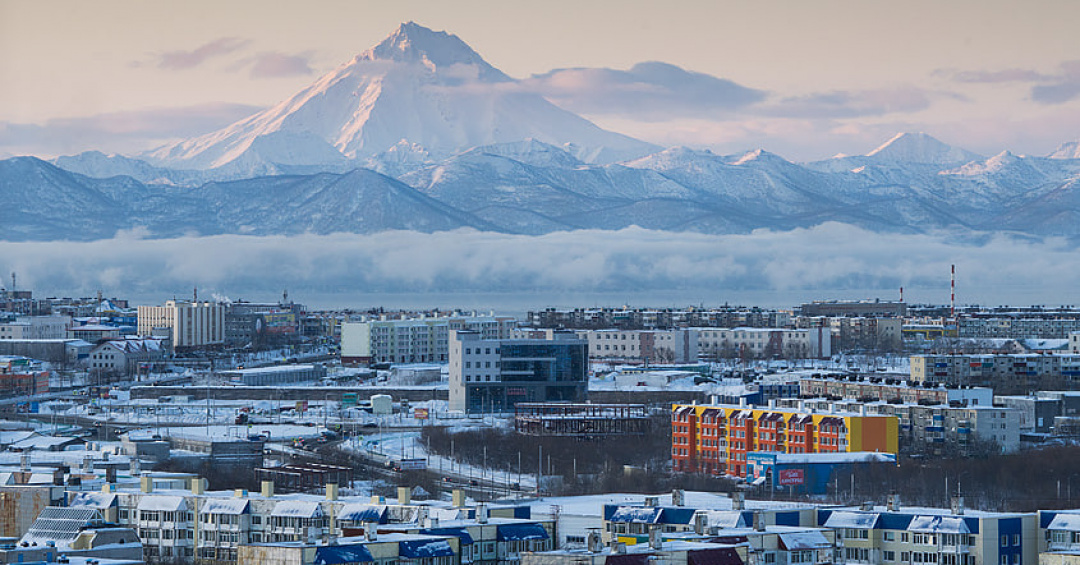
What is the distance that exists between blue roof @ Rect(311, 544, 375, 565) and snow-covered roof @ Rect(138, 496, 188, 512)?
259 inches

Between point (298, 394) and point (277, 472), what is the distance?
24980mm

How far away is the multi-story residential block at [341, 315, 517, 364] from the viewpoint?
7769 centimetres

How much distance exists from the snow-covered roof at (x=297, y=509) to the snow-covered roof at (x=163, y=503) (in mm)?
1330

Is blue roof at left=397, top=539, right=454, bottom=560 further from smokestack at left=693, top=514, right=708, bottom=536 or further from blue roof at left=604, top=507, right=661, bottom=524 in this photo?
blue roof at left=604, top=507, right=661, bottom=524

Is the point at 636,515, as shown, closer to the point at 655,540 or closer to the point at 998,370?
the point at 655,540

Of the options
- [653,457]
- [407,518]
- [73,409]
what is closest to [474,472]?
[653,457]

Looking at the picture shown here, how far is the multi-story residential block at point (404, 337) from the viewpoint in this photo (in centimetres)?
7769

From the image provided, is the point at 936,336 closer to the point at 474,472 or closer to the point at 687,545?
the point at 474,472

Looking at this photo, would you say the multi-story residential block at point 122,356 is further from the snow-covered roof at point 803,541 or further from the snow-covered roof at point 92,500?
the snow-covered roof at point 803,541

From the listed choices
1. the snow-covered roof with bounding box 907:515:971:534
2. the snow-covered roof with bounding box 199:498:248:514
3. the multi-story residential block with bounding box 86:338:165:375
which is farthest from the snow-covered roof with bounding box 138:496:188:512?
the multi-story residential block with bounding box 86:338:165:375

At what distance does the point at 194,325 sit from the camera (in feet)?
297

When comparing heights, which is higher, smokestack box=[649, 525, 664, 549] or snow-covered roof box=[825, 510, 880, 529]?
smokestack box=[649, 525, 664, 549]

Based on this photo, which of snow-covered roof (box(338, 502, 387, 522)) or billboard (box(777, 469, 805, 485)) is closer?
snow-covered roof (box(338, 502, 387, 522))

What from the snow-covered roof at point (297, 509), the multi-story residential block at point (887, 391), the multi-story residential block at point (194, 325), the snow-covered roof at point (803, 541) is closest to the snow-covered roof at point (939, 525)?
the snow-covered roof at point (803, 541)
